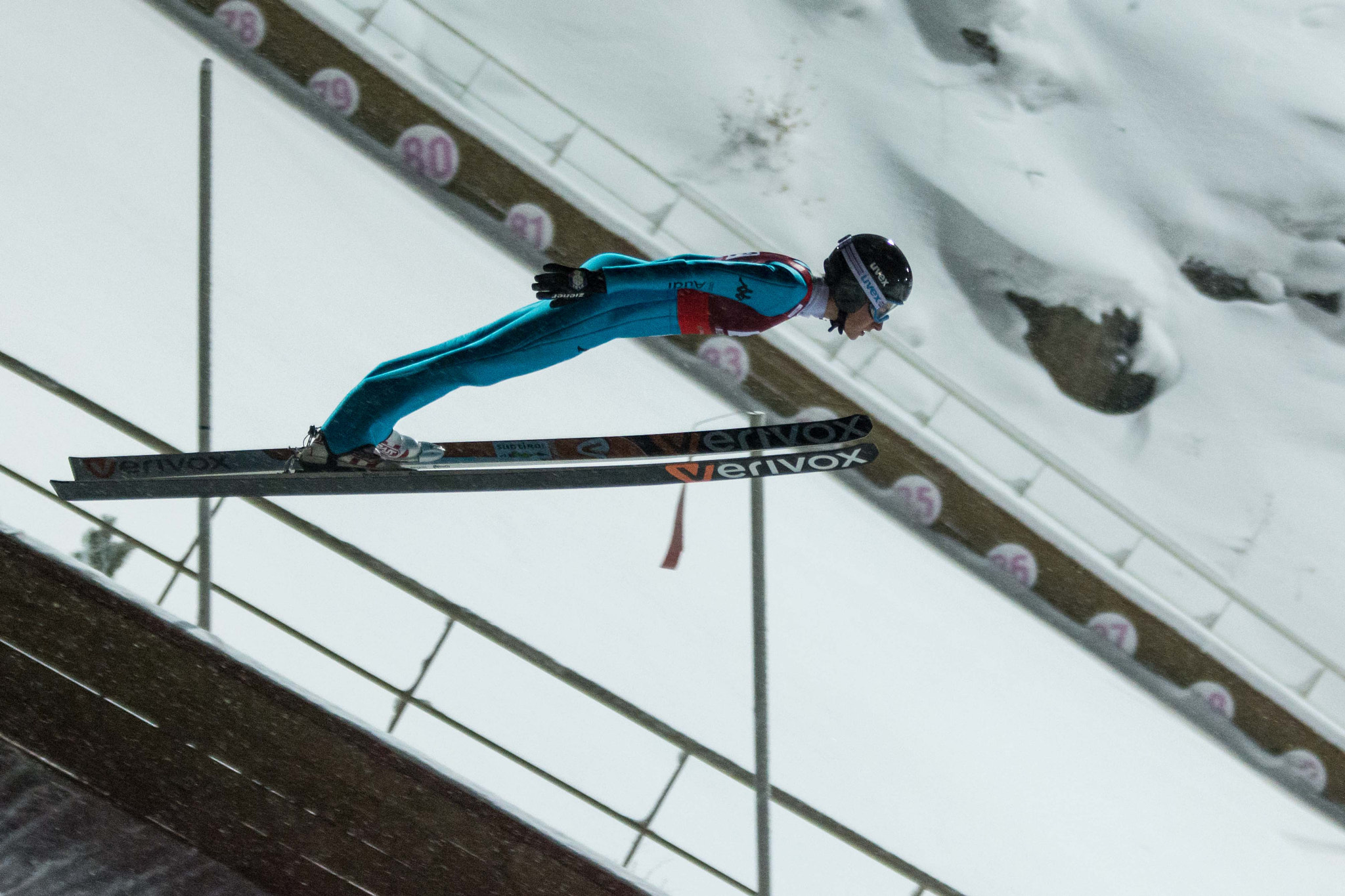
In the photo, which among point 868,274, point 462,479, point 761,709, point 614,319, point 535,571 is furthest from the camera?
point 535,571

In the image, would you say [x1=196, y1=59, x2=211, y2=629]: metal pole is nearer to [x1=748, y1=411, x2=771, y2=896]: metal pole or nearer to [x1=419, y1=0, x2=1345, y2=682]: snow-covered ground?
[x1=748, y1=411, x2=771, y2=896]: metal pole

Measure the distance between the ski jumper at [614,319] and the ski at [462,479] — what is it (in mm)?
384

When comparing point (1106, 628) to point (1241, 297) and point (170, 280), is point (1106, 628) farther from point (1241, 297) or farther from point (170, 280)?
Answer: point (170, 280)

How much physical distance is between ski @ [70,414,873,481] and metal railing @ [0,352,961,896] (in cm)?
19

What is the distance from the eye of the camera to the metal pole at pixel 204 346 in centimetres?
339

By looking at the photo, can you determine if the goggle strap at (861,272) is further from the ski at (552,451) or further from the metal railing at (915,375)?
the metal railing at (915,375)

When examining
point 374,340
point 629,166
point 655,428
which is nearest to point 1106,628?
point 655,428

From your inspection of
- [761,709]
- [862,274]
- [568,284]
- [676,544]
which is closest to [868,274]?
[862,274]

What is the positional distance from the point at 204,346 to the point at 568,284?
1.59m

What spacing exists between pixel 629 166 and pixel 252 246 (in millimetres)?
2367

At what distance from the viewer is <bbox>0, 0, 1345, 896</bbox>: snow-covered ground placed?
3965 millimetres

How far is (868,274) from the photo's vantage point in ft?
9.47

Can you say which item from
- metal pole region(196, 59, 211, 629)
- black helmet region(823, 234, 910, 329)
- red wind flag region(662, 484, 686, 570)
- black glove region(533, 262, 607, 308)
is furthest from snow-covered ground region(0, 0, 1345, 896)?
black helmet region(823, 234, 910, 329)

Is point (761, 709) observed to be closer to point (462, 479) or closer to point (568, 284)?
point (462, 479)
